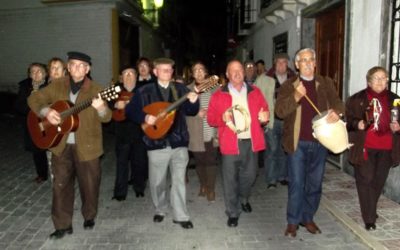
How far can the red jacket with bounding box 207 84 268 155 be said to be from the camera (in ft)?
16.5

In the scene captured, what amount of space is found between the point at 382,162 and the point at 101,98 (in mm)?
3332

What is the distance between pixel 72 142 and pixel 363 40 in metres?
5.02

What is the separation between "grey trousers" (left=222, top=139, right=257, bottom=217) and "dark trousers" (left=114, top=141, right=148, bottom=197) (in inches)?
67.3

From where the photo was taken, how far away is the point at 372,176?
495cm

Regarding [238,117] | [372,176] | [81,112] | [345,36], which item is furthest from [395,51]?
[81,112]

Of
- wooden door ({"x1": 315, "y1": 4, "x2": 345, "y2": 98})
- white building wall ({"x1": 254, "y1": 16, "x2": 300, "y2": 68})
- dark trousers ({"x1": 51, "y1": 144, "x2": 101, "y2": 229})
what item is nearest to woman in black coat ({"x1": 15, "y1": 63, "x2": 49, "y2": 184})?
dark trousers ({"x1": 51, "y1": 144, "x2": 101, "y2": 229})

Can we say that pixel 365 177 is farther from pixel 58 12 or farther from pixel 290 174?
pixel 58 12

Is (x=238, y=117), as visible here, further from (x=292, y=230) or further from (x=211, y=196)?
(x=211, y=196)

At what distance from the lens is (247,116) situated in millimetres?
4879

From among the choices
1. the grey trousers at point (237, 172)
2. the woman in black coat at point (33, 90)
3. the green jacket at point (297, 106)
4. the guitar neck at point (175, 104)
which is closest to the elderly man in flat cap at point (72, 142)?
the guitar neck at point (175, 104)

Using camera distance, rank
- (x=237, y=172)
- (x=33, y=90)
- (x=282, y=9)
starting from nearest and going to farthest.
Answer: (x=237, y=172) → (x=33, y=90) → (x=282, y=9)

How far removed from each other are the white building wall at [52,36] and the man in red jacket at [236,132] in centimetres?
1130

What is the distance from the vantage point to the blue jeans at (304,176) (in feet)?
15.4

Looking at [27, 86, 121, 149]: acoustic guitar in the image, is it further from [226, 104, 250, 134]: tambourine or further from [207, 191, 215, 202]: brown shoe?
[207, 191, 215, 202]: brown shoe
